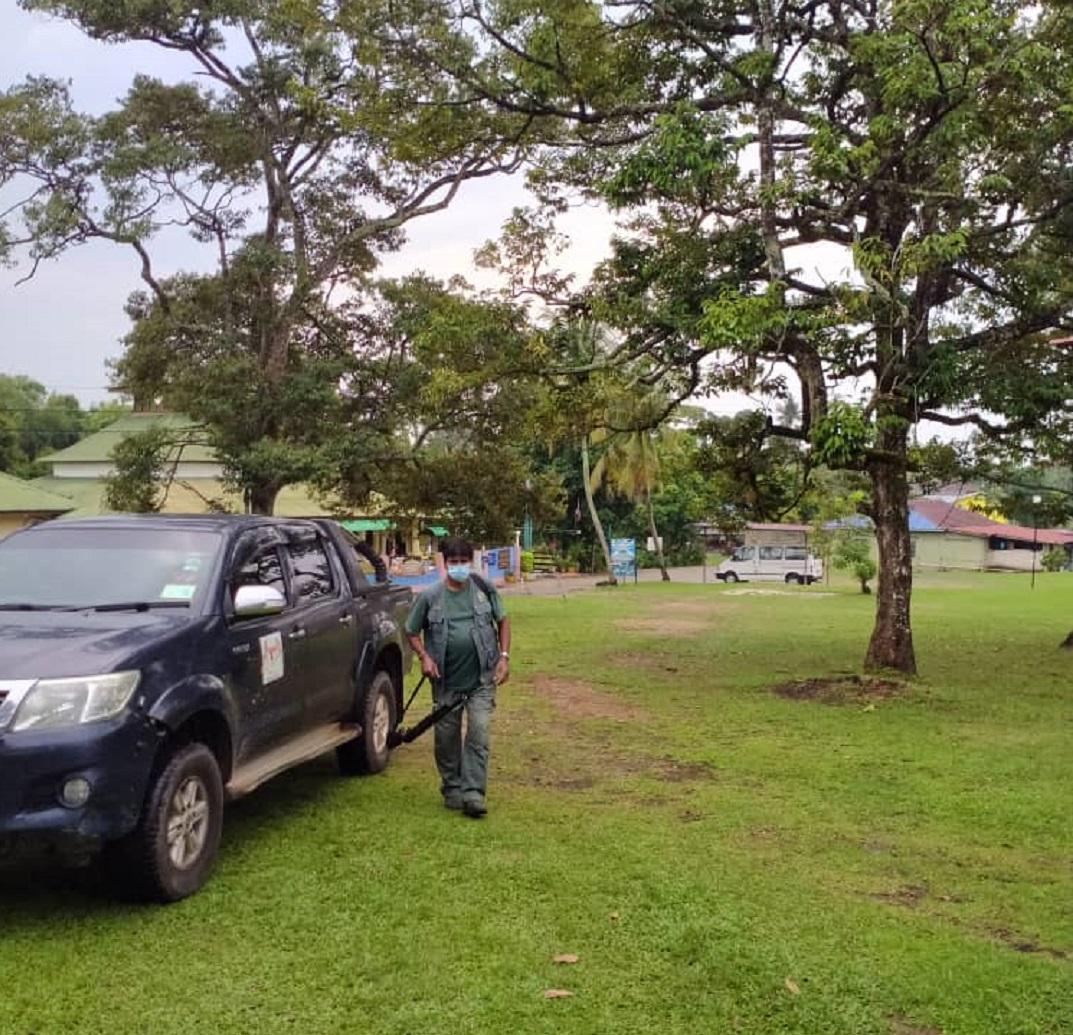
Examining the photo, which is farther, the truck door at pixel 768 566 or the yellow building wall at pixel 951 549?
the yellow building wall at pixel 951 549

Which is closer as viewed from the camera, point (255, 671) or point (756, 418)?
point (255, 671)

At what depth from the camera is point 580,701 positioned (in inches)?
440

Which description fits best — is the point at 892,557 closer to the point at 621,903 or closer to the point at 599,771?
the point at 599,771

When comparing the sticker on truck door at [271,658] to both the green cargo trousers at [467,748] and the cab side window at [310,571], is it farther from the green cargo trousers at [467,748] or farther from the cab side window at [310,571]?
the green cargo trousers at [467,748]

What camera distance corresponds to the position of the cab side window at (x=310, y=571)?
6719 mm

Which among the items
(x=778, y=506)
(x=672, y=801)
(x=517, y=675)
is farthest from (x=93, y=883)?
(x=778, y=506)

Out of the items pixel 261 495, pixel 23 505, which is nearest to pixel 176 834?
pixel 261 495

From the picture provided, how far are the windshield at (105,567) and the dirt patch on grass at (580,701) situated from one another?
5.11 m

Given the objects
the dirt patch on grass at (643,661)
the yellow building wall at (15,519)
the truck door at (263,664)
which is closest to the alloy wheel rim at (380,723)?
the truck door at (263,664)

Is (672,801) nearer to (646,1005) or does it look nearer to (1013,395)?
(646,1005)

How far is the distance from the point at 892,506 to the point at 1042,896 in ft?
23.6

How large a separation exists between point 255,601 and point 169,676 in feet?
2.46

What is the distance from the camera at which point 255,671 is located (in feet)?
18.7

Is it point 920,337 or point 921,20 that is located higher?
point 921,20
